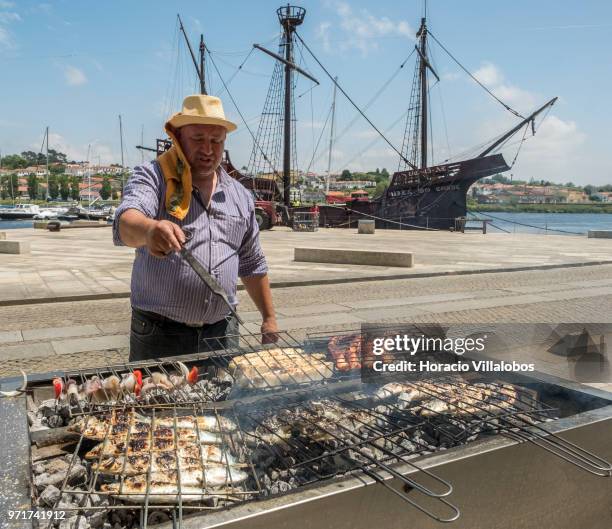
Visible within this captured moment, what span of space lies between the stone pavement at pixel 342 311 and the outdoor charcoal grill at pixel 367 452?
2.00 m

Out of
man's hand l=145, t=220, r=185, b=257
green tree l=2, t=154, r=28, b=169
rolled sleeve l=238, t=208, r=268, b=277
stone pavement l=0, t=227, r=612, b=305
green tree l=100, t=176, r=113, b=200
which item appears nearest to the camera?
man's hand l=145, t=220, r=185, b=257

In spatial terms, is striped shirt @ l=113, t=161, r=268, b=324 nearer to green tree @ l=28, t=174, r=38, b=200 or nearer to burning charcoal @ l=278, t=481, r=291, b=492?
burning charcoal @ l=278, t=481, r=291, b=492

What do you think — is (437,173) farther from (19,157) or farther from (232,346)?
(19,157)

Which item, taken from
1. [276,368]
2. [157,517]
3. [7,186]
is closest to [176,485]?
[157,517]

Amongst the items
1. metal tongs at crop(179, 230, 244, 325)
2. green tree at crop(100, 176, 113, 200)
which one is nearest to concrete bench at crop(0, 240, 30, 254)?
metal tongs at crop(179, 230, 244, 325)

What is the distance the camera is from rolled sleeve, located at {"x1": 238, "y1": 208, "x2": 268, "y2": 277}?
3.10 metres

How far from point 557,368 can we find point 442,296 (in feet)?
19.7

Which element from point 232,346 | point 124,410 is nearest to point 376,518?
point 124,410

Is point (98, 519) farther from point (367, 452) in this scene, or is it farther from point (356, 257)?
point (356, 257)

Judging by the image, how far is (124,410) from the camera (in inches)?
89.6

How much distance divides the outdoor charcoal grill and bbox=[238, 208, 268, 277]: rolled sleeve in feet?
1.83

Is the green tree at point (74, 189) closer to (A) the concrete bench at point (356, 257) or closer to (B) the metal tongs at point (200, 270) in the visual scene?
(A) the concrete bench at point (356, 257)

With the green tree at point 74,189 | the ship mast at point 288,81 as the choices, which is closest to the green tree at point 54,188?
the green tree at point 74,189

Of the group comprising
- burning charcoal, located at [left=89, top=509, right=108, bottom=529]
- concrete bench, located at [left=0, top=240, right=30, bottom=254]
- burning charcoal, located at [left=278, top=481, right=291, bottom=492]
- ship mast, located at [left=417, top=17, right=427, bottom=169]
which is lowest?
concrete bench, located at [left=0, top=240, right=30, bottom=254]
